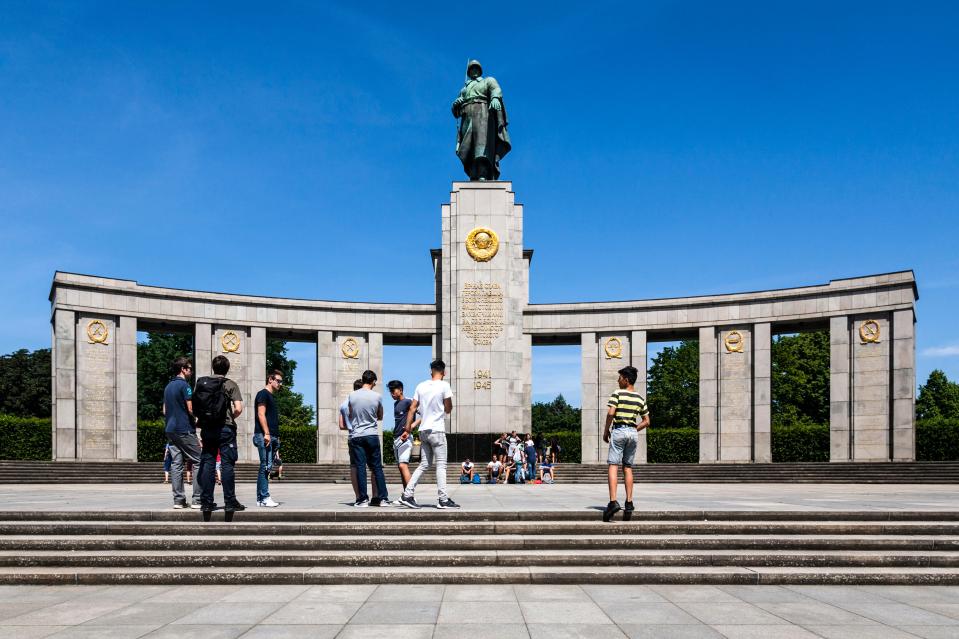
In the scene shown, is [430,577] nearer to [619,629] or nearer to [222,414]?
[619,629]

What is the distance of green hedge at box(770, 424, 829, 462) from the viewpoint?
1341 inches

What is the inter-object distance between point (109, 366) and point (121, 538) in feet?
81.6

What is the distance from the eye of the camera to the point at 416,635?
5602 millimetres

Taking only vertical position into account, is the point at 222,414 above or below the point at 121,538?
above

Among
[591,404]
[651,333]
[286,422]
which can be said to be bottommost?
[286,422]

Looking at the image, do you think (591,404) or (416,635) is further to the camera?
(591,404)

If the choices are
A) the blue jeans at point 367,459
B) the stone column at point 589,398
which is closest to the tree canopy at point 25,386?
the stone column at point 589,398

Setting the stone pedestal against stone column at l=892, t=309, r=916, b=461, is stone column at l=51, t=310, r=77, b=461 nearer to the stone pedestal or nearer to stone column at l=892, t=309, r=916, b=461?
the stone pedestal

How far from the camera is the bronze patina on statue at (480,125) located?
3183 centimetres

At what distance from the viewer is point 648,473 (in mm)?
27234

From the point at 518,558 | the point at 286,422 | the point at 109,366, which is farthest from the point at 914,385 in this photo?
the point at 286,422

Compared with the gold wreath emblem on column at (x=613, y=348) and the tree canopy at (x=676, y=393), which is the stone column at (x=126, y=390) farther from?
the tree canopy at (x=676, y=393)

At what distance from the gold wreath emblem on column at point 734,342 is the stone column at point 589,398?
5827 millimetres

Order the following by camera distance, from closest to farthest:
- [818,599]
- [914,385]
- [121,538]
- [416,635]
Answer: [416,635], [818,599], [121,538], [914,385]
